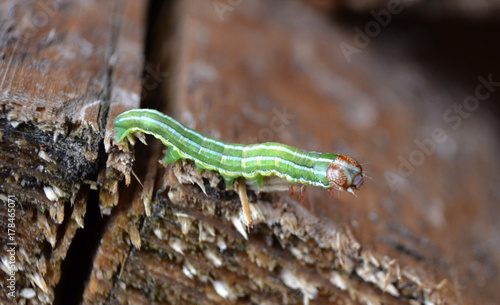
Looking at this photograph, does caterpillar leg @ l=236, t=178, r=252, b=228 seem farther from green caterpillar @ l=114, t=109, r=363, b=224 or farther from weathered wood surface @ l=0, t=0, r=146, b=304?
weathered wood surface @ l=0, t=0, r=146, b=304

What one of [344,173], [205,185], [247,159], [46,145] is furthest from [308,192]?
[46,145]

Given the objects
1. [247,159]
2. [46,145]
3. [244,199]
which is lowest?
[46,145]

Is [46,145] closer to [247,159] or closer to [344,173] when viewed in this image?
[247,159]

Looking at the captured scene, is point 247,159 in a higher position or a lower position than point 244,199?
higher

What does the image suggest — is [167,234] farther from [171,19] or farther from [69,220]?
[171,19]

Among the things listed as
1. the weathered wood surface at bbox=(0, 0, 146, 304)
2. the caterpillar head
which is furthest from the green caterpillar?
the weathered wood surface at bbox=(0, 0, 146, 304)

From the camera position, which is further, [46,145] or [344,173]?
[344,173]
